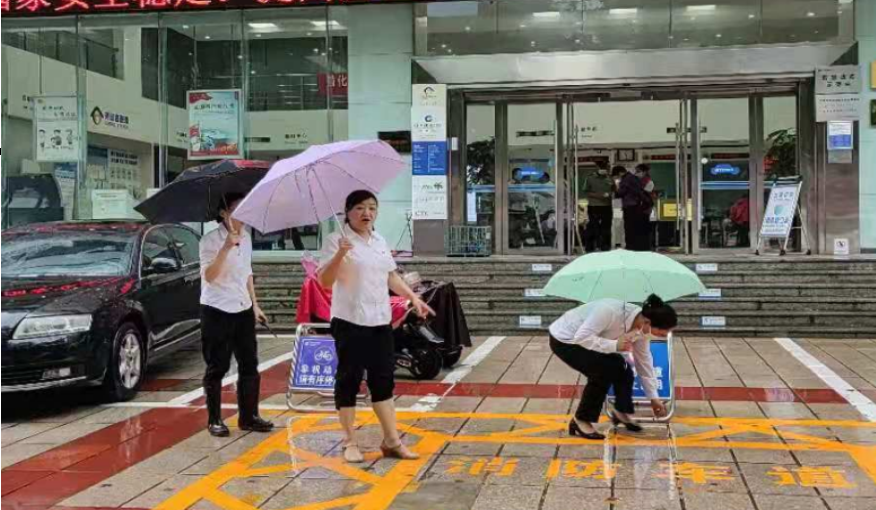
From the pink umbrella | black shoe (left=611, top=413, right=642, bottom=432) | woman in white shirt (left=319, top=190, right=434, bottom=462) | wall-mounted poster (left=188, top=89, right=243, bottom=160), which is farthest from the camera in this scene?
wall-mounted poster (left=188, top=89, right=243, bottom=160)

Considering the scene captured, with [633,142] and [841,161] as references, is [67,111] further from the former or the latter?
[841,161]

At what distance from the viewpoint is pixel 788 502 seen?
462cm

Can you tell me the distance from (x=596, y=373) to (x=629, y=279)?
71 cm

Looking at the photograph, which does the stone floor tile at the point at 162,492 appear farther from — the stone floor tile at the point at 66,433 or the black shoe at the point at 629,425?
the black shoe at the point at 629,425

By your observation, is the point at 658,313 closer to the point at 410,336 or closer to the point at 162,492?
the point at 410,336

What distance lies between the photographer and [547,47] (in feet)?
48.4

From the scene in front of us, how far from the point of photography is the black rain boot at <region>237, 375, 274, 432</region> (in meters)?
6.44

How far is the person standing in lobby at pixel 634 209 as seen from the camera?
1392 cm

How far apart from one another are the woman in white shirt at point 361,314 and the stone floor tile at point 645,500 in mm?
1517

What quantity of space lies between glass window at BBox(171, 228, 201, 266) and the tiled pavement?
1644 mm

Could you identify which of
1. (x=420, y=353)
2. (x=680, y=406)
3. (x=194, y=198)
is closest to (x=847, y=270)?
(x=680, y=406)

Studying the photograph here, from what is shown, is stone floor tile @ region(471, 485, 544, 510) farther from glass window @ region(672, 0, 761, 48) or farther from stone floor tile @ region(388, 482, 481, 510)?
glass window @ region(672, 0, 761, 48)

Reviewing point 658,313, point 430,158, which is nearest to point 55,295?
point 658,313

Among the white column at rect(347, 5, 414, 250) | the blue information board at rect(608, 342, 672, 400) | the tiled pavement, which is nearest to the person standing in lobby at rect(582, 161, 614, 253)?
the white column at rect(347, 5, 414, 250)
